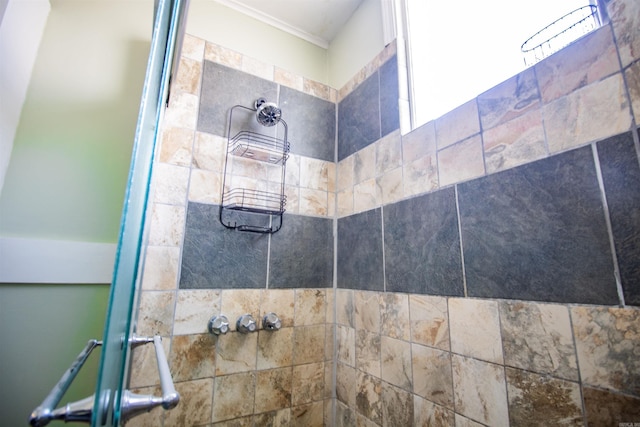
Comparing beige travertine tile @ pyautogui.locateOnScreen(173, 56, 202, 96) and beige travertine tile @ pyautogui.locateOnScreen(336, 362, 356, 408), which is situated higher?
beige travertine tile @ pyautogui.locateOnScreen(173, 56, 202, 96)

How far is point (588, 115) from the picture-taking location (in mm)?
714

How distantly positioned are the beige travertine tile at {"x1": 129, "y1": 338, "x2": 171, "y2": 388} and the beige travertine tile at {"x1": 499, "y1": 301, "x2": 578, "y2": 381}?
3.67 feet

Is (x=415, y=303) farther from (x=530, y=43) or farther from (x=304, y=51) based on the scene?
(x=304, y=51)

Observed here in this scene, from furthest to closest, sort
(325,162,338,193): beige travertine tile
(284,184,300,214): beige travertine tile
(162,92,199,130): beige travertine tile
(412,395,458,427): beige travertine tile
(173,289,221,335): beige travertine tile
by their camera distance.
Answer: (325,162,338,193): beige travertine tile
(284,184,300,214): beige travertine tile
(162,92,199,130): beige travertine tile
(173,289,221,335): beige travertine tile
(412,395,458,427): beige travertine tile

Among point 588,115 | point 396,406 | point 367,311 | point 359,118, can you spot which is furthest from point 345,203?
point 588,115

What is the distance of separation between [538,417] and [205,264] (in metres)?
1.18

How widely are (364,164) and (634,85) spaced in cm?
93

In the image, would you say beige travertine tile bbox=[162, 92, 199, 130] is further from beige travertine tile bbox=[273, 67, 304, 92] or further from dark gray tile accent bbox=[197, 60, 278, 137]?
beige travertine tile bbox=[273, 67, 304, 92]

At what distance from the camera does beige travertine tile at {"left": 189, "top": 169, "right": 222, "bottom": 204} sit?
1.29 m

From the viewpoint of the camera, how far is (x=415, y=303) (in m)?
1.10

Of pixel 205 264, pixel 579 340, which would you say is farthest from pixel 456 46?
pixel 205 264

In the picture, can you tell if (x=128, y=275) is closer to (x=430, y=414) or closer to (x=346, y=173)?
(x=430, y=414)

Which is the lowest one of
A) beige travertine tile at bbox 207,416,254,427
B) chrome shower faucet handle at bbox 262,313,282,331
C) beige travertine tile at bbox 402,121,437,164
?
beige travertine tile at bbox 207,416,254,427

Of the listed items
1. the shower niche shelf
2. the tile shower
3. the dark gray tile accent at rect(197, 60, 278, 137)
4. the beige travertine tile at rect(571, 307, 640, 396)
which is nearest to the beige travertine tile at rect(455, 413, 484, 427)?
the tile shower
